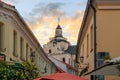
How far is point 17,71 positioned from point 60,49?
112856 millimetres

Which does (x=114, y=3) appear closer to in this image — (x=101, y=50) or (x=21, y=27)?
(x=101, y=50)

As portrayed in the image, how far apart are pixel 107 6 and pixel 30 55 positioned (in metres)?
13.8

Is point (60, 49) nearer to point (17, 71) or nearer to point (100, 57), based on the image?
point (17, 71)

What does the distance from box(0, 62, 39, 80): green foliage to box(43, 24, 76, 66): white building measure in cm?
10399

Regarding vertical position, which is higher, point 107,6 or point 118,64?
point 107,6

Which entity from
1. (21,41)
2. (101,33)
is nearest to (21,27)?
(21,41)

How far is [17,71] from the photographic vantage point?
24.9 metres

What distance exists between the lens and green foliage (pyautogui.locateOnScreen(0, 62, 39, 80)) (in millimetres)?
22539

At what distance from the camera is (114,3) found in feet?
75.0

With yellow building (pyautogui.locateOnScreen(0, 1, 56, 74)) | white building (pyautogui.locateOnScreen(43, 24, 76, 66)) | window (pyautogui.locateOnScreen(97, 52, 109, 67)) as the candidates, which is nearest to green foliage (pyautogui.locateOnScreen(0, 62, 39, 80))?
yellow building (pyautogui.locateOnScreen(0, 1, 56, 74))

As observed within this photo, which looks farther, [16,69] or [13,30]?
[13,30]

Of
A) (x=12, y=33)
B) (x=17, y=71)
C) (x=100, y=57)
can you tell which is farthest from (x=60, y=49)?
(x=100, y=57)

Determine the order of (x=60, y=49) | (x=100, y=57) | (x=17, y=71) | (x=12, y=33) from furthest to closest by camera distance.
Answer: (x=60, y=49), (x=12, y=33), (x=17, y=71), (x=100, y=57)

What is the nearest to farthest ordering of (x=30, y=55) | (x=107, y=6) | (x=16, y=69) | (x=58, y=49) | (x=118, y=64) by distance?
1. (x=118, y=64)
2. (x=107, y=6)
3. (x=16, y=69)
4. (x=30, y=55)
5. (x=58, y=49)
